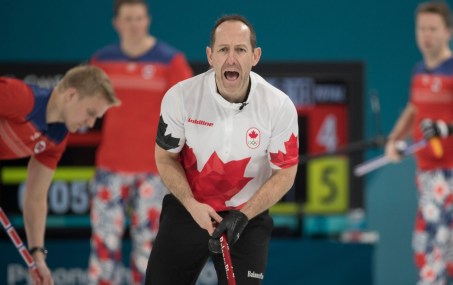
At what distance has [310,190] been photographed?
7.23 metres

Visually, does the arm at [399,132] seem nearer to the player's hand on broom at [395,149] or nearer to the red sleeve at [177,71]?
the player's hand on broom at [395,149]

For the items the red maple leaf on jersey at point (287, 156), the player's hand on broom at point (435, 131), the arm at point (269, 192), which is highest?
the player's hand on broom at point (435, 131)

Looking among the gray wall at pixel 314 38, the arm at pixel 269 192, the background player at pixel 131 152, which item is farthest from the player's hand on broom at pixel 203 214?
the gray wall at pixel 314 38

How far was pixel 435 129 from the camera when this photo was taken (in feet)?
21.6

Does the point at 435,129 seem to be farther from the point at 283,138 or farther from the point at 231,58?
the point at 231,58

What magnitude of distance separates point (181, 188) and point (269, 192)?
0.35 meters

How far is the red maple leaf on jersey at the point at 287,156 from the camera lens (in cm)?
445

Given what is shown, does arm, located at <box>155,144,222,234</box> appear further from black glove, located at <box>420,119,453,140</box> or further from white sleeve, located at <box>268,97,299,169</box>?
black glove, located at <box>420,119,453,140</box>

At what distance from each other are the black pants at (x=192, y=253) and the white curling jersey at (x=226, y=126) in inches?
9.6

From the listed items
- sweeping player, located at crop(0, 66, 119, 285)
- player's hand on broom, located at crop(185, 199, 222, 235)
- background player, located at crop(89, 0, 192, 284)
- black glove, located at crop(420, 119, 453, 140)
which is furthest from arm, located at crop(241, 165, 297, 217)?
black glove, located at crop(420, 119, 453, 140)

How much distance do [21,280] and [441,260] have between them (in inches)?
103

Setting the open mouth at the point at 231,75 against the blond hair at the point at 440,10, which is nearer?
the open mouth at the point at 231,75

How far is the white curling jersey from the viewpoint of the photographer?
4.43 m

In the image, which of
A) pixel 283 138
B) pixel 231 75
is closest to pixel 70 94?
pixel 231 75
